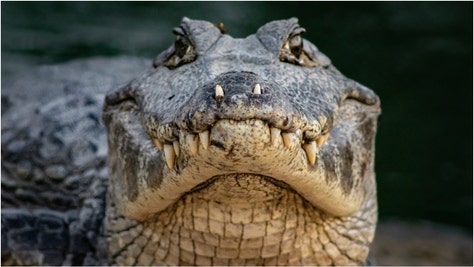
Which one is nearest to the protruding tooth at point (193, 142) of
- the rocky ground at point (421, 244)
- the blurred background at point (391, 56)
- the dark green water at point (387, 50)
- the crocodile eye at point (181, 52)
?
the crocodile eye at point (181, 52)

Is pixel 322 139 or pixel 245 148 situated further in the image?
pixel 322 139

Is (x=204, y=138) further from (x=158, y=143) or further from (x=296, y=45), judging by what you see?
(x=296, y=45)

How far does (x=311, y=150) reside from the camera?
137 inches

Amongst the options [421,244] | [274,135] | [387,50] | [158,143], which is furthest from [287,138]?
[387,50]

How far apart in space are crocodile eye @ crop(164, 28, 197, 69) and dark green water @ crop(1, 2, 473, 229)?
14.4 ft

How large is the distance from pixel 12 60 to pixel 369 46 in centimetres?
336

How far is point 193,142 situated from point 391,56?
7.30 metres

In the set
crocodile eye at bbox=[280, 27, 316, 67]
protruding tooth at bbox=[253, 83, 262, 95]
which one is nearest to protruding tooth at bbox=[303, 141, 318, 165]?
protruding tooth at bbox=[253, 83, 262, 95]

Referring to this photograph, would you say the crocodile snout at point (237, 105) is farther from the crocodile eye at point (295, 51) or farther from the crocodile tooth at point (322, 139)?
the crocodile eye at point (295, 51)

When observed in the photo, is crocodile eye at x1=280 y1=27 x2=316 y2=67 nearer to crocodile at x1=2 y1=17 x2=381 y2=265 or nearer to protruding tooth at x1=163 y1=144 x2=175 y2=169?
crocodile at x1=2 y1=17 x2=381 y2=265

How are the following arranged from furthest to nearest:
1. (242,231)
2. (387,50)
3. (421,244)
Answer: (387,50)
(421,244)
(242,231)

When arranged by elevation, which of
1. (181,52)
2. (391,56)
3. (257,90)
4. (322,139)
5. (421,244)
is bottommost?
(421,244)

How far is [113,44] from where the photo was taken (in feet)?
33.2

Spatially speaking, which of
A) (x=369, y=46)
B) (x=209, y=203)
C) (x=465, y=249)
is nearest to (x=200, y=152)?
(x=209, y=203)
